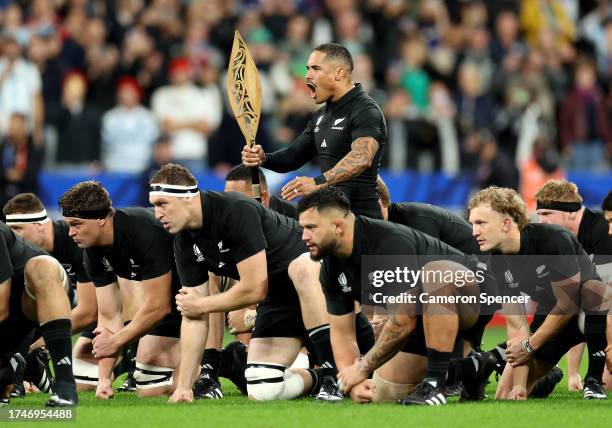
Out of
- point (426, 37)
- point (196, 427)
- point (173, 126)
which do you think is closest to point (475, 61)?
point (426, 37)

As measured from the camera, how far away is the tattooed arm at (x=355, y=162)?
10062mm

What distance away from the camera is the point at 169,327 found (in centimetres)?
1090

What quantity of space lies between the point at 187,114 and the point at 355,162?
8.22 metres

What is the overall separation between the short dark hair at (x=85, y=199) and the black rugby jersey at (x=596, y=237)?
12.0 ft

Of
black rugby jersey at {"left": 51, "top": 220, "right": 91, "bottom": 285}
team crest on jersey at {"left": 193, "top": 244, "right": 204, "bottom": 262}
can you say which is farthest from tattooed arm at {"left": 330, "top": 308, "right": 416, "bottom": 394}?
black rugby jersey at {"left": 51, "top": 220, "right": 91, "bottom": 285}

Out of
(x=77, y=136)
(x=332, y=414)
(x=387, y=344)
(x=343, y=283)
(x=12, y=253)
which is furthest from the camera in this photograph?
(x=77, y=136)

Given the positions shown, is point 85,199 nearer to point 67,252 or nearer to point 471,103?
point 67,252

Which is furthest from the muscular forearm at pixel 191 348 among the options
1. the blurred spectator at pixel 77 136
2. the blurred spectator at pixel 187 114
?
the blurred spectator at pixel 187 114

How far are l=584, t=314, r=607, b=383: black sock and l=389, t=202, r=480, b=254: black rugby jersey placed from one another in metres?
1.23

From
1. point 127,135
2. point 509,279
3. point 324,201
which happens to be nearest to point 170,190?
point 324,201

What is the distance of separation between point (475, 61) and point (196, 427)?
1302cm

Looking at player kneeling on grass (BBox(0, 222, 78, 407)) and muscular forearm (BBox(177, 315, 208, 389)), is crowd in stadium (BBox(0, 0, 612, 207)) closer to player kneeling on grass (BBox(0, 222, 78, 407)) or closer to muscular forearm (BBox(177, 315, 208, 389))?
muscular forearm (BBox(177, 315, 208, 389))

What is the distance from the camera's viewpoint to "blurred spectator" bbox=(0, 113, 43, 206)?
54.3 feet

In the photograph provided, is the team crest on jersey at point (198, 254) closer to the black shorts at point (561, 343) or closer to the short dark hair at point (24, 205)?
the short dark hair at point (24, 205)
